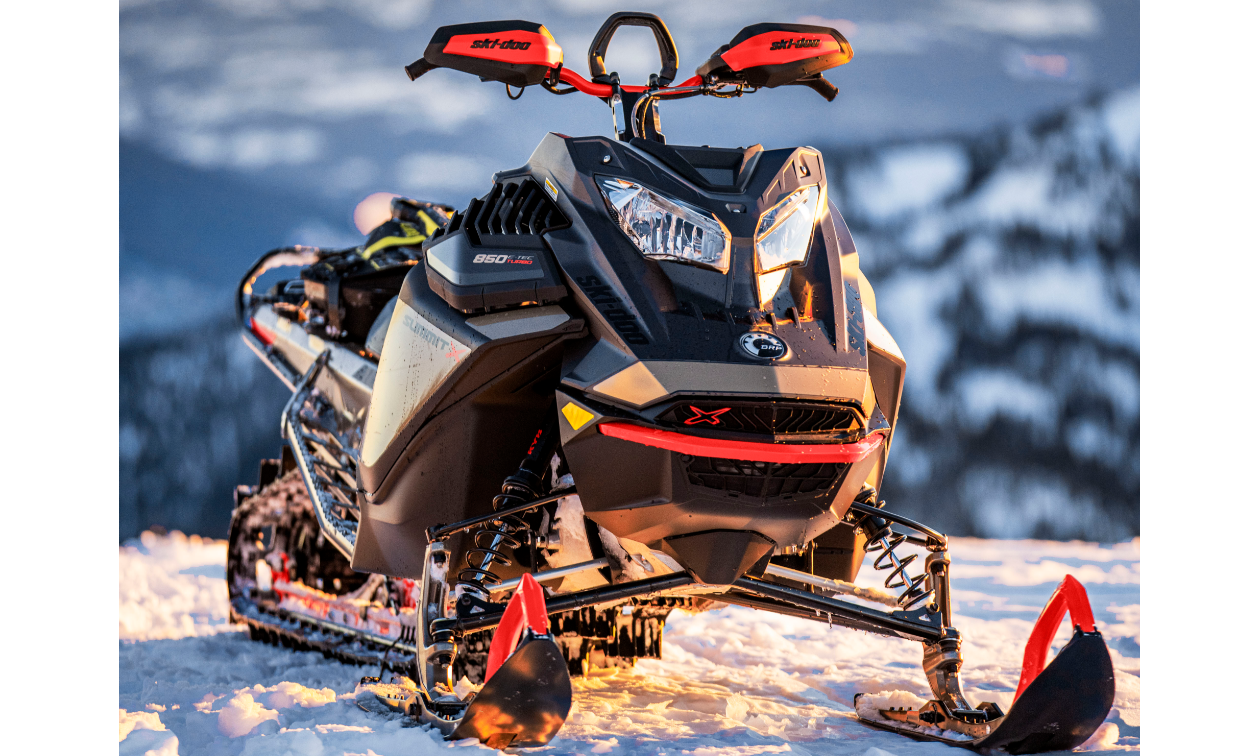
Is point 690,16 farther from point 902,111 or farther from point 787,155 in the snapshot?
point 787,155

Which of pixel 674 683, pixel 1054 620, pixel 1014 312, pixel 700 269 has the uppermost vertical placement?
pixel 700 269

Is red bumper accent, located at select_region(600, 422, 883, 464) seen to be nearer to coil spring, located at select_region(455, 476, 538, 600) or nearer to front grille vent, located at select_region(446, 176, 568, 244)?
coil spring, located at select_region(455, 476, 538, 600)

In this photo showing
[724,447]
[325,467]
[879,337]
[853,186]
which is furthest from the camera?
[853,186]

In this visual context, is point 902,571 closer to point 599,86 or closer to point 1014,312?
point 599,86

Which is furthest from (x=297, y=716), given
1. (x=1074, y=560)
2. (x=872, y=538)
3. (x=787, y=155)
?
(x=1074, y=560)

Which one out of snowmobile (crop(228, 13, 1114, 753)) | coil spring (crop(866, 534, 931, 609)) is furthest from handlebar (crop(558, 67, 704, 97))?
coil spring (crop(866, 534, 931, 609))

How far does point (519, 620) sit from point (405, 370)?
688mm

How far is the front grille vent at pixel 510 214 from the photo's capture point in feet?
6.97

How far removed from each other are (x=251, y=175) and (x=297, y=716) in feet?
12.7

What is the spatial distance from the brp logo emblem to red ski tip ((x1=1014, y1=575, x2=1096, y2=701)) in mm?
709

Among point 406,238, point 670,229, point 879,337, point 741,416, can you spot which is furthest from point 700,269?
point 406,238

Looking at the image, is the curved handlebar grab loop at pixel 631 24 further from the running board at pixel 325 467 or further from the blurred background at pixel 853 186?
the running board at pixel 325 467

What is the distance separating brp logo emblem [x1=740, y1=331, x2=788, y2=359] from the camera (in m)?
1.84

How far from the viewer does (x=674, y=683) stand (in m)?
2.90
